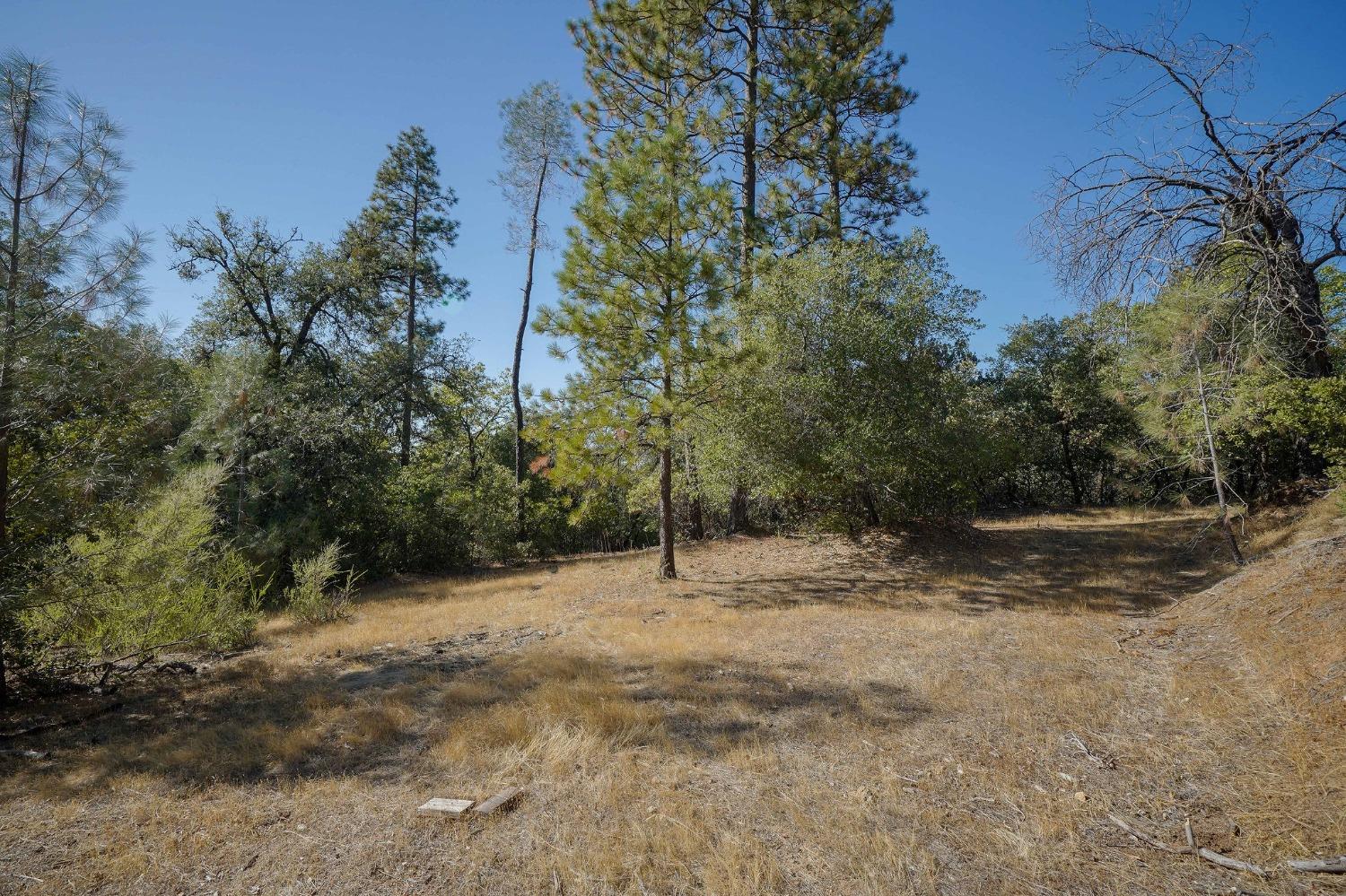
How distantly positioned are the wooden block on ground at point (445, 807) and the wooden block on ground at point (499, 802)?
2.7 inches

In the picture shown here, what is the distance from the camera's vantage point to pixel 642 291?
9664 millimetres

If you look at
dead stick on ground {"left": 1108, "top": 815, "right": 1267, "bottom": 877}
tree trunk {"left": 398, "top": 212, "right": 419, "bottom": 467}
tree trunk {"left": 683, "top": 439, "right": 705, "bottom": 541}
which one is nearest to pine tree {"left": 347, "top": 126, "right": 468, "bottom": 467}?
tree trunk {"left": 398, "top": 212, "right": 419, "bottom": 467}

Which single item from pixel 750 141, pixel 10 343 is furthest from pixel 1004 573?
pixel 10 343

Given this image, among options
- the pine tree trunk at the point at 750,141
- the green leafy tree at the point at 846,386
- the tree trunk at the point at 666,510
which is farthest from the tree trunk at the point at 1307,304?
the pine tree trunk at the point at 750,141

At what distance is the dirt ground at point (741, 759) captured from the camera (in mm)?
2799

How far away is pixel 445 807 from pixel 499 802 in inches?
11.5

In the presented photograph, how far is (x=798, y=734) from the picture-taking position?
4.28 m

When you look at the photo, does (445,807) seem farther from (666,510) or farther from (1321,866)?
(666,510)

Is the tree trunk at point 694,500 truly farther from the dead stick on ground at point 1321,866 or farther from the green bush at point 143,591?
the dead stick on ground at point 1321,866

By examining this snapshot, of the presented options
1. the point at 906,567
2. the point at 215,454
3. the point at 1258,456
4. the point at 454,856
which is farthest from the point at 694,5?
the point at 1258,456

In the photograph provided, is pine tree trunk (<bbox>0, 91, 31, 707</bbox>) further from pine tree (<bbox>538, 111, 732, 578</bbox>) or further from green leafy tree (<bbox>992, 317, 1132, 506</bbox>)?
green leafy tree (<bbox>992, 317, 1132, 506</bbox>)

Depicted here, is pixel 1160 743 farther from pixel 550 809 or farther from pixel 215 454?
pixel 215 454

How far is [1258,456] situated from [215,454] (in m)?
23.3

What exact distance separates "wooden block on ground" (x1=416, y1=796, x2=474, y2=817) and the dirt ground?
0.21ft
